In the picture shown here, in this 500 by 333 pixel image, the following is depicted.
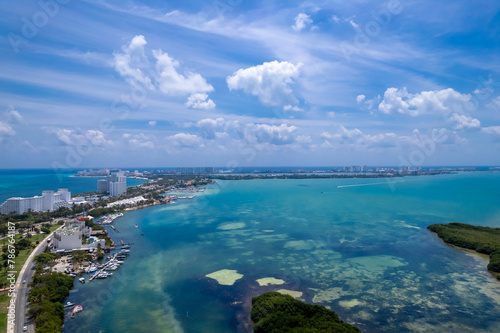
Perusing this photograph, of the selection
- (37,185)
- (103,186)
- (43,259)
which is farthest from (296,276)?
(37,185)

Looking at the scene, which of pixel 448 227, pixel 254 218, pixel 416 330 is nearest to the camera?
pixel 416 330

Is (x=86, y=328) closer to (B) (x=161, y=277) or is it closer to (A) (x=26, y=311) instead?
(A) (x=26, y=311)

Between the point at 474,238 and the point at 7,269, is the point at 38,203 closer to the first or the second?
the point at 7,269

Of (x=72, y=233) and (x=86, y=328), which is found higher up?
(x=72, y=233)

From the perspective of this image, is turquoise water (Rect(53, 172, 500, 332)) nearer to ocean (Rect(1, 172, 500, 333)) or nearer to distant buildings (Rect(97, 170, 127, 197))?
ocean (Rect(1, 172, 500, 333))

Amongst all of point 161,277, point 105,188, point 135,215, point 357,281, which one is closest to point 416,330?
point 357,281

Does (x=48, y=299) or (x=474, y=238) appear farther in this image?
(x=474, y=238)
